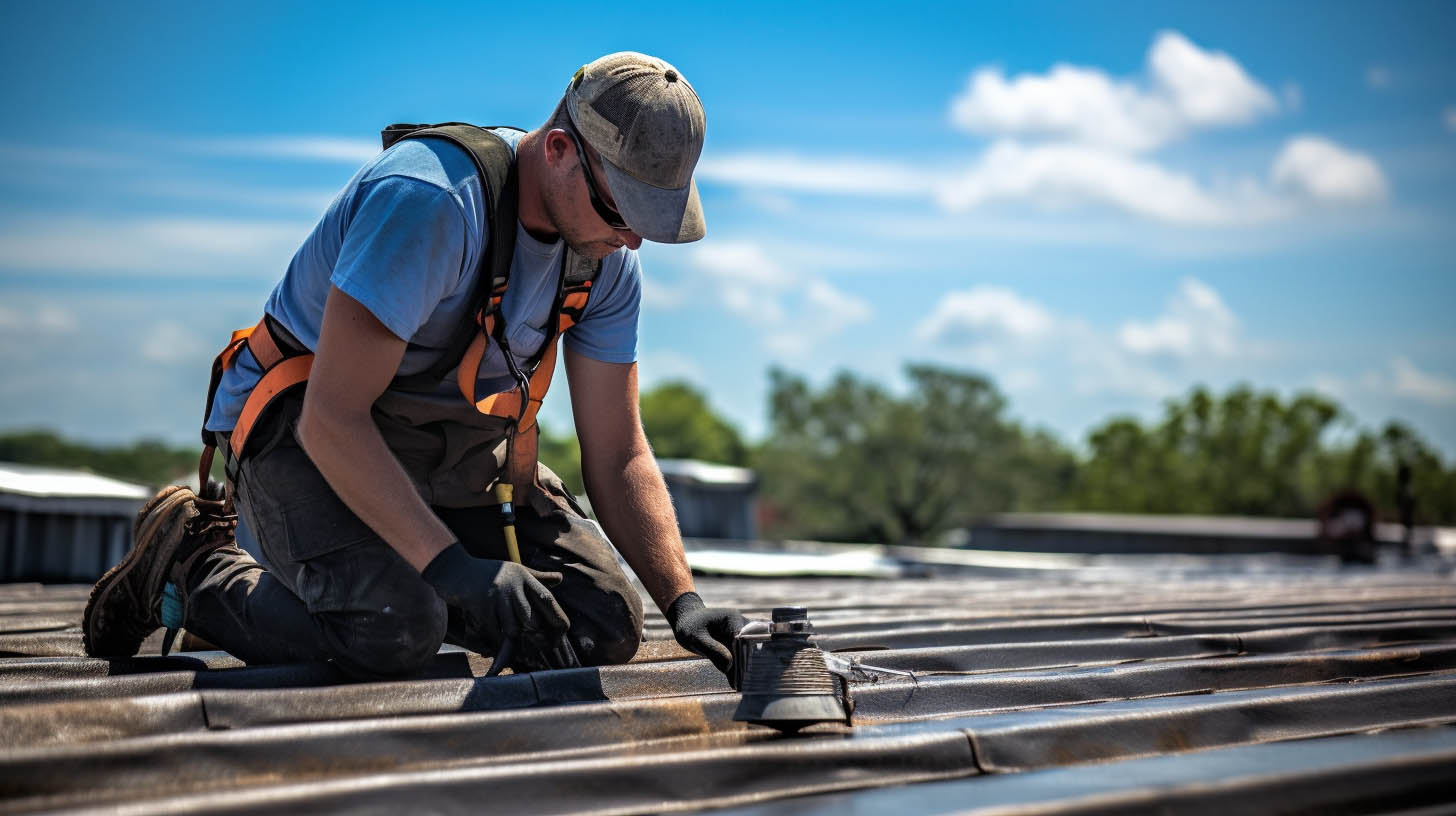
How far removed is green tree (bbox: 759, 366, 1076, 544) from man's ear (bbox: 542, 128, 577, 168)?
52.1m

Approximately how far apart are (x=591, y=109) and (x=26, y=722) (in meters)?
1.43

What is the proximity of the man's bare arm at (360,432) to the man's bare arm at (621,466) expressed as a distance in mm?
621

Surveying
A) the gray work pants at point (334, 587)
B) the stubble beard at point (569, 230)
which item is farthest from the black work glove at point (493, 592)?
the stubble beard at point (569, 230)

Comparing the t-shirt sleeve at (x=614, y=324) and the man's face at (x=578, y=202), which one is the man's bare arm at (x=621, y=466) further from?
the man's face at (x=578, y=202)

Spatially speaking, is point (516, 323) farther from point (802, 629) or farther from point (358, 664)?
point (802, 629)

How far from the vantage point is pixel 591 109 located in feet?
7.67

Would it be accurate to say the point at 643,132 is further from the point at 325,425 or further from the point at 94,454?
the point at 94,454

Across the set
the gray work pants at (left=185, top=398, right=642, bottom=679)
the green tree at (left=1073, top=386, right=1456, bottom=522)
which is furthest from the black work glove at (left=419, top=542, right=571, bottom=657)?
the green tree at (left=1073, top=386, right=1456, bottom=522)

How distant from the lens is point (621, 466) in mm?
2846

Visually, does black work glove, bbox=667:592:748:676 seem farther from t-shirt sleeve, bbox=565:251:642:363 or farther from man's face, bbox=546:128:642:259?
man's face, bbox=546:128:642:259

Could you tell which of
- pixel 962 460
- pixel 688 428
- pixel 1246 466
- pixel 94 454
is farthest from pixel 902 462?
pixel 94 454

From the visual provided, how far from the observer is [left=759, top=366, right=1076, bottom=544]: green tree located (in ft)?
180

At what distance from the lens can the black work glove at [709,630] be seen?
7.99 feet

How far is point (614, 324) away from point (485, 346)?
0.44 metres
